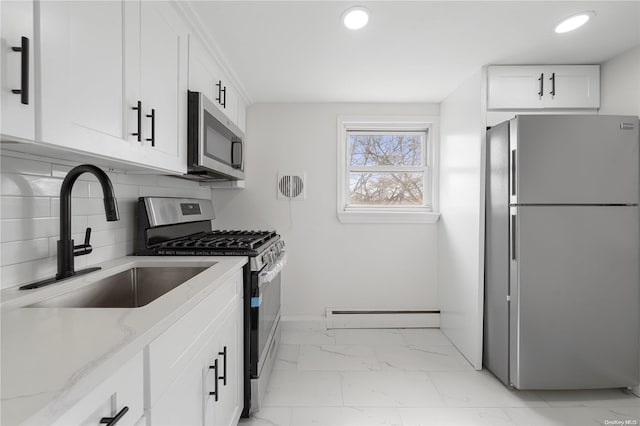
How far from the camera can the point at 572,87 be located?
2404 millimetres

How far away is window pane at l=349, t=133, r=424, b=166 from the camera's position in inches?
132

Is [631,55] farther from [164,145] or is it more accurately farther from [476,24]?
[164,145]

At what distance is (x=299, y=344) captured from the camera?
9.36 feet

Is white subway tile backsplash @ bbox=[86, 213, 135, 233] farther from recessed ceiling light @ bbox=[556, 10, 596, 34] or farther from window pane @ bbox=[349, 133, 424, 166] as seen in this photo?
recessed ceiling light @ bbox=[556, 10, 596, 34]

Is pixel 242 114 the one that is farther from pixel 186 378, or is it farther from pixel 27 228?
pixel 186 378

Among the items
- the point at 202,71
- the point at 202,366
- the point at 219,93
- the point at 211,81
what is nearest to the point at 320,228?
the point at 219,93

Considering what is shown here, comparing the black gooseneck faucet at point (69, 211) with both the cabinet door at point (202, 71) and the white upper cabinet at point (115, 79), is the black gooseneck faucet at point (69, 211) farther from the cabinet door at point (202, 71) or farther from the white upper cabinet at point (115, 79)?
the cabinet door at point (202, 71)

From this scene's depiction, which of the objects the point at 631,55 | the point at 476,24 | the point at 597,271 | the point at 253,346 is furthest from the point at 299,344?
the point at 631,55

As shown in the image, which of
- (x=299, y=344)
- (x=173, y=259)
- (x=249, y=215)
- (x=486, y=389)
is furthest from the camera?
(x=249, y=215)

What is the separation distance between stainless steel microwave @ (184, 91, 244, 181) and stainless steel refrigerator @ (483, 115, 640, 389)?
1.88 metres

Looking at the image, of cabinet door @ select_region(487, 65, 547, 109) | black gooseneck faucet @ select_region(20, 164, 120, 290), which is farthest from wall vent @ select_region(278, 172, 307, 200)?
black gooseneck faucet @ select_region(20, 164, 120, 290)

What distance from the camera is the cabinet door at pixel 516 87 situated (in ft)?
7.84

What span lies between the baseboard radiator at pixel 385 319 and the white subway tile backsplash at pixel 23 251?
7.87ft

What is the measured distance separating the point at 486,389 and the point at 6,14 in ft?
9.28
